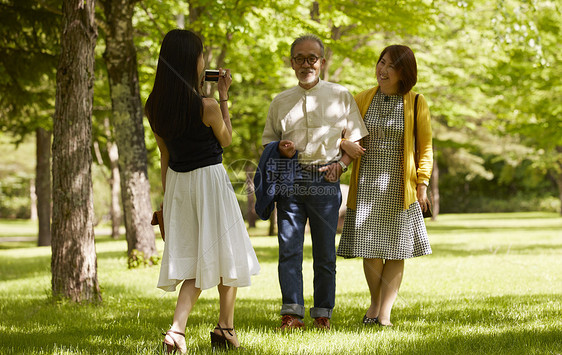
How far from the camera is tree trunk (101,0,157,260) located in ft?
29.9

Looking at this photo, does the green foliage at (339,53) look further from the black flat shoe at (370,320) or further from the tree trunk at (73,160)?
the black flat shoe at (370,320)

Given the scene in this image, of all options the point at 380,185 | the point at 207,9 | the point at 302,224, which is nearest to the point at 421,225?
the point at 380,185

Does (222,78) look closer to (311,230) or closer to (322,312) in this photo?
(311,230)

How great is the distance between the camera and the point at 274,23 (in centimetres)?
1177

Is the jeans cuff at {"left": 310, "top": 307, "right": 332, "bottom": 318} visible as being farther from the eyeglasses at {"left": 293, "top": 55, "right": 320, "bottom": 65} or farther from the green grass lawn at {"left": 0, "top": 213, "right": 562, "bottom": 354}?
the eyeglasses at {"left": 293, "top": 55, "right": 320, "bottom": 65}

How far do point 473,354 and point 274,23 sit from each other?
30.4ft

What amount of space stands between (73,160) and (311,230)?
281 centimetres

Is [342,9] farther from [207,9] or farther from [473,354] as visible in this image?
[473,354]

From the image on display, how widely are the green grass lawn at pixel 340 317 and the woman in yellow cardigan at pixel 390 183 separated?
57 cm

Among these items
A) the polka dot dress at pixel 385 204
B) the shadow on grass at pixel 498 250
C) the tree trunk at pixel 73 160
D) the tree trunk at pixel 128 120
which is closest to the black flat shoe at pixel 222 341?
the polka dot dress at pixel 385 204

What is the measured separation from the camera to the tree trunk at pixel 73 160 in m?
5.92

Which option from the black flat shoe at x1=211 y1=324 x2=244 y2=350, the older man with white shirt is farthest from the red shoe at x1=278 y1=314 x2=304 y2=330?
the black flat shoe at x1=211 y1=324 x2=244 y2=350

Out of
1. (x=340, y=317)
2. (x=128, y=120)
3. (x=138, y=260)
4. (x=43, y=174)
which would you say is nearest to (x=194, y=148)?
(x=340, y=317)

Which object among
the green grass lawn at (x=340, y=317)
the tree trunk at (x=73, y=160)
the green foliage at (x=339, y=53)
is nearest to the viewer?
the green grass lawn at (x=340, y=317)
